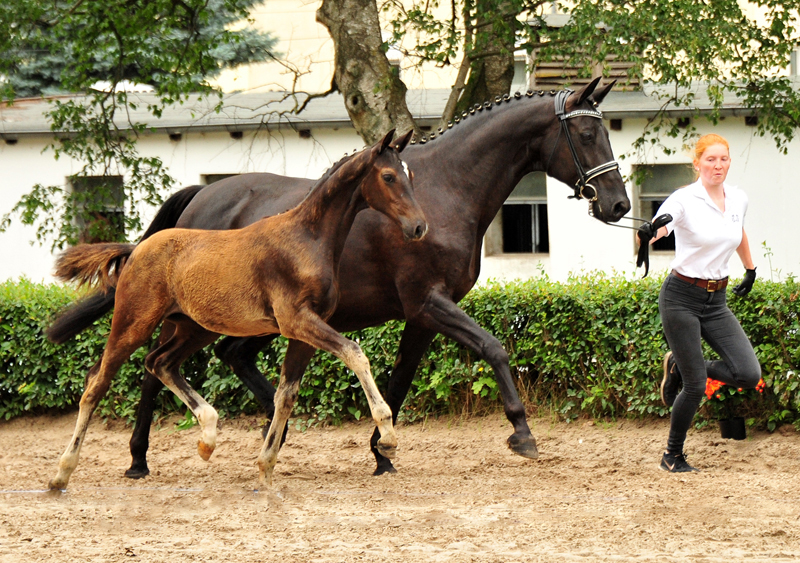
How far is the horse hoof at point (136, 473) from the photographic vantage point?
607cm

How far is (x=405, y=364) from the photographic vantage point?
5.88 meters

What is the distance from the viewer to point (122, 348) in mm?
5312

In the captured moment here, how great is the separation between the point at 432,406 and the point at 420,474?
1.69 metres

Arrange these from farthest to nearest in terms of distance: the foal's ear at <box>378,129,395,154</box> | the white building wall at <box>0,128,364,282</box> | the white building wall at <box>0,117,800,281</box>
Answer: the white building wall at <box>0,128,364,282</box>
the white building wall at <box>0,117,800,281</box>
the foal's ear at <box>378,129,395,154</box>

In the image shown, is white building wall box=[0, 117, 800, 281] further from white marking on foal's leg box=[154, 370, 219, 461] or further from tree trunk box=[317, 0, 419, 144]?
white marking on foal's leg box=[154, 370, 219, 461]

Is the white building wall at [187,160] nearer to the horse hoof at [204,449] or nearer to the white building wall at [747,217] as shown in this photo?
the white building wall at [747,217]

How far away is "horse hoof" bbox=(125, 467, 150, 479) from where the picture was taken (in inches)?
239

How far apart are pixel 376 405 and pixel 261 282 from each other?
980 mm

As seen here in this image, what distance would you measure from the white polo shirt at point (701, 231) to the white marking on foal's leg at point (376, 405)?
1908 mm

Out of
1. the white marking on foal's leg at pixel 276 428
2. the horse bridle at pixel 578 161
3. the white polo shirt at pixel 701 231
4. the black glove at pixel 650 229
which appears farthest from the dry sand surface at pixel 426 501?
the horse bridle at pixel 578 161

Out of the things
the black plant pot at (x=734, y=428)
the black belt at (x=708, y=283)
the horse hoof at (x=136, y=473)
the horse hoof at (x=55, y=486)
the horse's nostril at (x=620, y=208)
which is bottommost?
the horse hoof at (x=136, y=473)

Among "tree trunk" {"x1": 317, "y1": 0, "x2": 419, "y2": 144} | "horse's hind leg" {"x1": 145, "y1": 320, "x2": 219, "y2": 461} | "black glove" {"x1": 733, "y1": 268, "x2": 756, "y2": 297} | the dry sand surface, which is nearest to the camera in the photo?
the dry sand surface

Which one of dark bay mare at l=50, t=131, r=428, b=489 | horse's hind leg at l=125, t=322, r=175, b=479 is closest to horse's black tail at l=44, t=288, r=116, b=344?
horse's hind leg at l=125, t=322, r=175, b=479

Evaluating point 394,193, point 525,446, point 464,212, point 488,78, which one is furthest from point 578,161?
point 488,78
